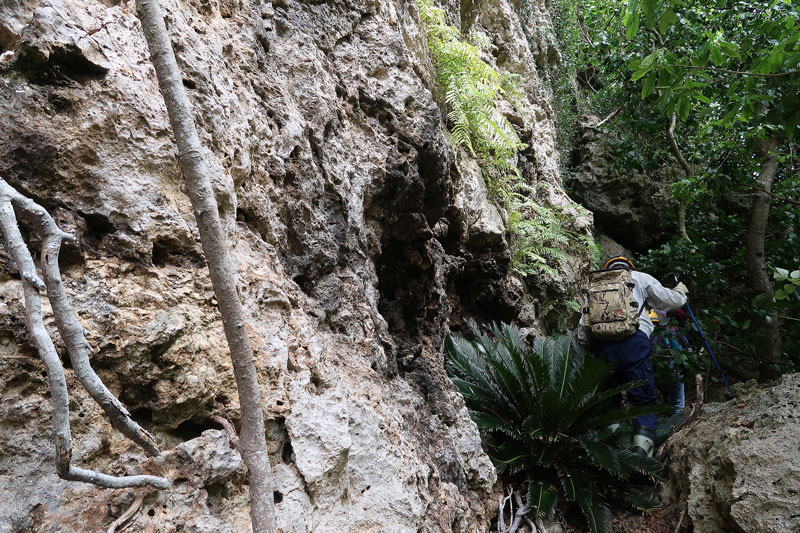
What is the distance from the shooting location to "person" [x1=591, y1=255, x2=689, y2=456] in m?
3.95

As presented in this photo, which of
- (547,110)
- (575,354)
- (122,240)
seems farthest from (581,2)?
(122,240)

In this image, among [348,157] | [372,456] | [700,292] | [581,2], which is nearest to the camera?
[372,456]

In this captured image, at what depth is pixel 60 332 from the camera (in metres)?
0.94

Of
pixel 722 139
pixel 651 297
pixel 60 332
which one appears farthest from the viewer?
pixel 722 139

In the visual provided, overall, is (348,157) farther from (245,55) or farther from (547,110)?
(547,110)

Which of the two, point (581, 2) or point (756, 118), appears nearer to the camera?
point (756, 118)

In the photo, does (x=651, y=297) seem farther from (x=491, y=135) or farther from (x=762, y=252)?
(x=491, y=135)

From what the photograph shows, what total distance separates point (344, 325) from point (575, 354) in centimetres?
313

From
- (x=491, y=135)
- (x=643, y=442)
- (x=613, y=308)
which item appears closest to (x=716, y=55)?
(x=491, y=135)

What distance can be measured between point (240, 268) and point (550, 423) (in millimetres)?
3165

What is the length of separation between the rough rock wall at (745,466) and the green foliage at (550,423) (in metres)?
0.33

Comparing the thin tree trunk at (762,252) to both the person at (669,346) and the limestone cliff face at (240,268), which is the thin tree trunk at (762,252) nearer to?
the person at (669,346)

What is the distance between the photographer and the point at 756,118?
148 inches

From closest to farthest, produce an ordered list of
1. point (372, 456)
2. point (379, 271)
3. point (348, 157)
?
→ 1. point (372, 456)
2. point (348, 157)
3. point (379, 271)
